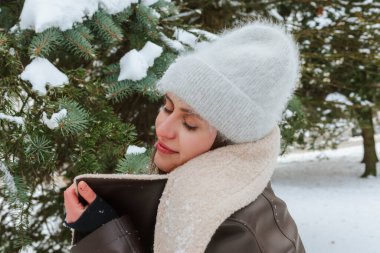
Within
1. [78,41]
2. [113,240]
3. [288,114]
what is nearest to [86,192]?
[113,240]

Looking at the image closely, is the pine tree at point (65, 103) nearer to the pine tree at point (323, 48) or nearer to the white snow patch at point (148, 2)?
the white snow patch at point (148, 2)

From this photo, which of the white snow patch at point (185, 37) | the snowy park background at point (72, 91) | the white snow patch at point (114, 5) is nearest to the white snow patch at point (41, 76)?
the snowy park background at point (72, 91)

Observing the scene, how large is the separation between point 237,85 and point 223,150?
0.59 feet

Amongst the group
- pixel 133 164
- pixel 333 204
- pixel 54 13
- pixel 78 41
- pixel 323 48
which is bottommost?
pixel 333 204

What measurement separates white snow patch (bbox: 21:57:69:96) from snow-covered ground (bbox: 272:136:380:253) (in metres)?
1.64

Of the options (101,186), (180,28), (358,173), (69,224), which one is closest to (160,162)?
(101,186)

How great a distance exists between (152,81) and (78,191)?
0.84 metres

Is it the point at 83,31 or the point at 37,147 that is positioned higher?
the point at 83,31

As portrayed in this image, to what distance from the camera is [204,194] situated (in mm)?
1042

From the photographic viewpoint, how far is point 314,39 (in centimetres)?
511

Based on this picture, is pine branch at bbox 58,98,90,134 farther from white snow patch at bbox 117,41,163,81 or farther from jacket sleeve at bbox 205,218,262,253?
jacket sleeve at bbox 205,218,262,253

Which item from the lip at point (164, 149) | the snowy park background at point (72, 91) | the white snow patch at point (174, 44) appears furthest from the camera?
the white snow patch at point (174, 44)

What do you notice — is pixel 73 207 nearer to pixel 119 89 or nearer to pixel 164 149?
pixel 164 149

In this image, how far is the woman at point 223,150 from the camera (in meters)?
1.03
